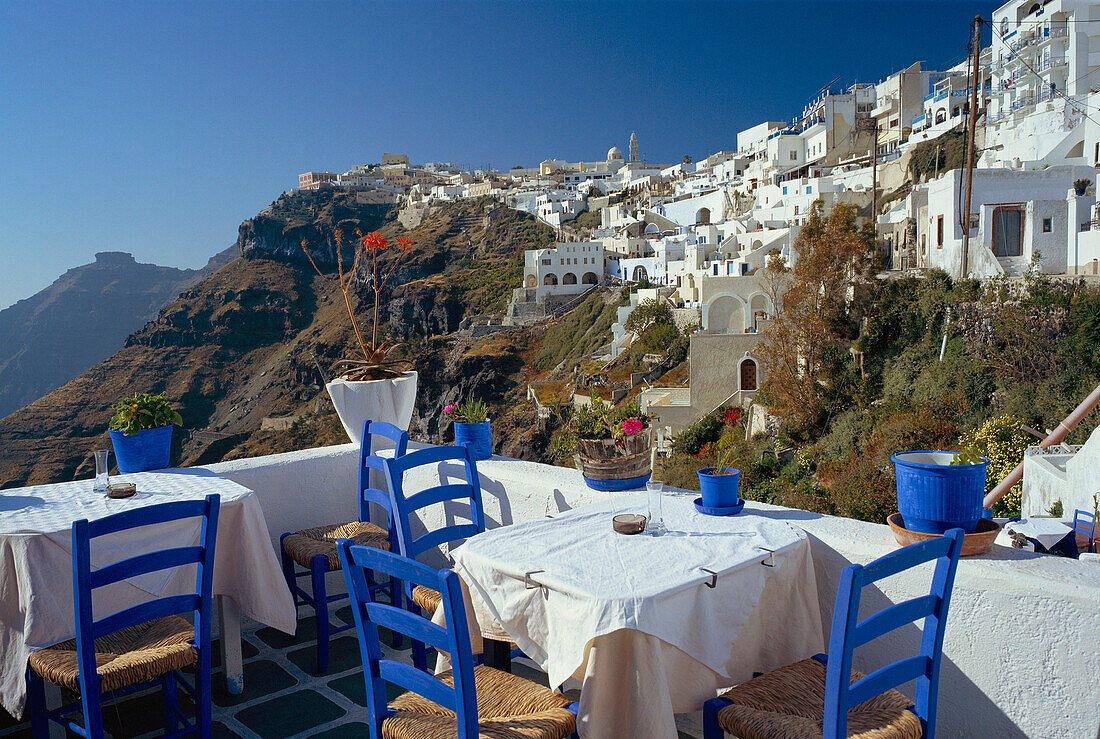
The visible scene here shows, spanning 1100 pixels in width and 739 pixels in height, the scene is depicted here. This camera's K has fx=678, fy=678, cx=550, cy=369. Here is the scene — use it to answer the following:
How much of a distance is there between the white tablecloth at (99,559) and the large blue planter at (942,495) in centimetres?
197

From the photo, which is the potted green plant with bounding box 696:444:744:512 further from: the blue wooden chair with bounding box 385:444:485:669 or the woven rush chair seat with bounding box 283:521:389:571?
the woven rush chair seat with bounding box 283:521:389:571

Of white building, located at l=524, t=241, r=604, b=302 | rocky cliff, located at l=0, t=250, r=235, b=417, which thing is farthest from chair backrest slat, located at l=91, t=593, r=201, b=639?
rocky cliff, located at l=0, t=250, r=235, b=417

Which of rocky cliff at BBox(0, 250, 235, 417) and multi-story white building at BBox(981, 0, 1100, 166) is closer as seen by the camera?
multi-story white building at BBox(981, 0, 1100, 166)

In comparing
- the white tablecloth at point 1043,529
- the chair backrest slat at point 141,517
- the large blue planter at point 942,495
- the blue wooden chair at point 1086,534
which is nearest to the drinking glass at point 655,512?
the large blue planter at point 942,495

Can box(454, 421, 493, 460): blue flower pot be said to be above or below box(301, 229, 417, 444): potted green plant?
below

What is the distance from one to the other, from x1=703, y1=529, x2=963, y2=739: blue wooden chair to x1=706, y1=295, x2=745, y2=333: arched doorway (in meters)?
21.8

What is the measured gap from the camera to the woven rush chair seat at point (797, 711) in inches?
52.7

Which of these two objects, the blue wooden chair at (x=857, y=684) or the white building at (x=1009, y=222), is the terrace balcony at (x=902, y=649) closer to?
the blue wooden chair at (x=857, y=684)

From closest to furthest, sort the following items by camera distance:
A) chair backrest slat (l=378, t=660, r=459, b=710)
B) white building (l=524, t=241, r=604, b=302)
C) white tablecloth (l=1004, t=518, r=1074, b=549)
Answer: chair backrest slat (l=378, t=660, r=459, b=710) < white tablecloth (l=1004, t=518, r=1074, b=549) < white building (l=524, t=241, r=604, b=302)

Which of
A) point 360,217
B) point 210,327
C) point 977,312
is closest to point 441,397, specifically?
point 210,327

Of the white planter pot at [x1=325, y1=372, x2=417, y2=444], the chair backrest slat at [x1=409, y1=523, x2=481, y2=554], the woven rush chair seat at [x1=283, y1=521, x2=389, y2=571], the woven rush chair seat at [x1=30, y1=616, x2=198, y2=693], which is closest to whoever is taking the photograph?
the woven rush chair seat at [x1=30, y1=616, x2=198, y2=693]

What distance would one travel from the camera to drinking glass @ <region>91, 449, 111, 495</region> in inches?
95.1

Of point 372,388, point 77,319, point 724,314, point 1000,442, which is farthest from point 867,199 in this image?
point 77,319

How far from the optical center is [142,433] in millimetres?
2742
